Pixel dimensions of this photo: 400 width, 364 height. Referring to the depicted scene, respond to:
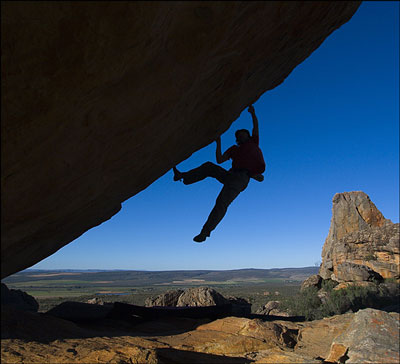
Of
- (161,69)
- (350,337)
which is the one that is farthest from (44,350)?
(350,337)

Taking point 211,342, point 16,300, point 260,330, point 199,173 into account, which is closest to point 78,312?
point 16,300

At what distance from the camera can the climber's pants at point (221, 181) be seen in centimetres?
686

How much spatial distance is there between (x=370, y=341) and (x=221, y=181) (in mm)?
4317

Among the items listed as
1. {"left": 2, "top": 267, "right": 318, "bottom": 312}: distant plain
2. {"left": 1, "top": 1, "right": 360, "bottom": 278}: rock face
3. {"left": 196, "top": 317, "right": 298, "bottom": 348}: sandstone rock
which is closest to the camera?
{"left": 1, "top": 1, "right": 360, "bottom": 278}: rock face

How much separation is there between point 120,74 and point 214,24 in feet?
4.54

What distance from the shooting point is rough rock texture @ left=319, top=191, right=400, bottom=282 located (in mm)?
21641

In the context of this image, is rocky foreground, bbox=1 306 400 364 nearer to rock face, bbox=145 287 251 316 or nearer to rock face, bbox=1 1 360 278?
rock face, bbox=1 1 360 278

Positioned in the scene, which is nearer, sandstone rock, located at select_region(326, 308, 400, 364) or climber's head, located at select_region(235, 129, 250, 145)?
sandstone rock, located at select_region(326, 308, 400, 364)

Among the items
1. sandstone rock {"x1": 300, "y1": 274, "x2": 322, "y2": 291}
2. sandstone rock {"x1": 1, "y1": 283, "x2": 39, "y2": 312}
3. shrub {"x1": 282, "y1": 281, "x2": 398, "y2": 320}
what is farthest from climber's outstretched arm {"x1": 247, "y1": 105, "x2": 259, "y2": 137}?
sandstone rock {"x1": 300, "y1": 274, "x2": 322, "y2": 291}

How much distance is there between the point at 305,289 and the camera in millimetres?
25156

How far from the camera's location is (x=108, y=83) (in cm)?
393

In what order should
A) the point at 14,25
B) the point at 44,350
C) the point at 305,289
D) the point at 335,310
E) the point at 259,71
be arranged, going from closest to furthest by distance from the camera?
the point at 14,25
the point at 44,350
the point at 259,71
the point at 335,310
the point at 305,289

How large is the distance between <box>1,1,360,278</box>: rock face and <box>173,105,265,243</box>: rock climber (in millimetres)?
1778

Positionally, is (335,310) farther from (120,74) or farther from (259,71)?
(120,74)
